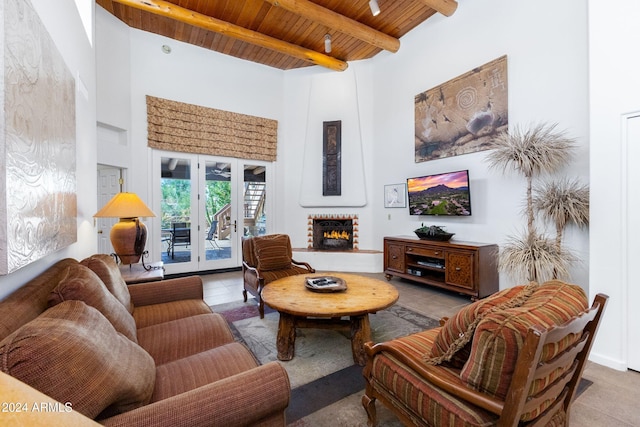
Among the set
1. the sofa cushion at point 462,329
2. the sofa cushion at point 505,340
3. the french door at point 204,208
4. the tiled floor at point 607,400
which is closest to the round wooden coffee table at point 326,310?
the sofa cushion at point 462,329

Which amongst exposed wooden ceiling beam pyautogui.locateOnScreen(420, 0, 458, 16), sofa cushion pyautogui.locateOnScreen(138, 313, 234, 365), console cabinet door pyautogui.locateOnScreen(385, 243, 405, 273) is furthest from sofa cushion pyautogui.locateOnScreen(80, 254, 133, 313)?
exposed wooden ceiling beam pyautogui.locateOnScreen(420, 0, 458, 16)

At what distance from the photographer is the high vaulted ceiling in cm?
409

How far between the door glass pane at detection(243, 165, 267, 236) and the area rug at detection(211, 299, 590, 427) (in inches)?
99.7

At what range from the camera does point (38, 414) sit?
0.51m

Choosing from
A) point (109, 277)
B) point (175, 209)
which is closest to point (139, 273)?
point (109, 277)

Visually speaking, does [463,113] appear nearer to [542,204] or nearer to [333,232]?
[542,204]

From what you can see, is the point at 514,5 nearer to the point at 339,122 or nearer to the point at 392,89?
the point at 392,89

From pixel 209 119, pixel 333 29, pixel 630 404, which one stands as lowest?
pixel 630 404

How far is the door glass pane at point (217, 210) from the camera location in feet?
17.9

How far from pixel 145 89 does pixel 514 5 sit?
5.69 m

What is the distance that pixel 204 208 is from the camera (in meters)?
5.37

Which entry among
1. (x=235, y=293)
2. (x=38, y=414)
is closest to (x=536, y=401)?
(x=38, y=414)

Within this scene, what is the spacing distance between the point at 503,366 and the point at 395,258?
3709 millimetres

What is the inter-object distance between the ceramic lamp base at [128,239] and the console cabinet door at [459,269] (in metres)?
3.79
